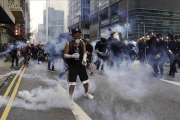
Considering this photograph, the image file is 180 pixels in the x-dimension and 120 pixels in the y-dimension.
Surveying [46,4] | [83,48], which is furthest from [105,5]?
[83,48]

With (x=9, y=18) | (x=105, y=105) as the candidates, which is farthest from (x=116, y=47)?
(x=9, y=18)

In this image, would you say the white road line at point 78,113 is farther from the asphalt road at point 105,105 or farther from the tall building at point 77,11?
the tall building at point 77,11

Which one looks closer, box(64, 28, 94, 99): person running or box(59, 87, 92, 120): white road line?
box(59, 87, 92, 120): white road line

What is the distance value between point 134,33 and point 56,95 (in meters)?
12.1

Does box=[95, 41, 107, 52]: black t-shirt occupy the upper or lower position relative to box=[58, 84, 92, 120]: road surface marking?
upper

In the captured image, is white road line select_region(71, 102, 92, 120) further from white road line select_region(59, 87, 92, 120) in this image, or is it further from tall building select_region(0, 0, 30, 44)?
tall building select_region(0, 0, 30, 44)

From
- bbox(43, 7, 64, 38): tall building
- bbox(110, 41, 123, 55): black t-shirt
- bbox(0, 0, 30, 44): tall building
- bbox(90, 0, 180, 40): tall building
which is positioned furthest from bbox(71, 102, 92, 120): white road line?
bbox(43, 7, 64, 38): tall building

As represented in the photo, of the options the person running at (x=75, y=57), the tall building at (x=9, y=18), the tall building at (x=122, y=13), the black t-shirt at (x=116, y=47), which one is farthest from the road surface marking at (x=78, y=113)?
the tall building at (x=122, y=13)

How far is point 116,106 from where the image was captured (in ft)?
16.1

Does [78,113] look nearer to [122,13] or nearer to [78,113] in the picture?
[78,113]

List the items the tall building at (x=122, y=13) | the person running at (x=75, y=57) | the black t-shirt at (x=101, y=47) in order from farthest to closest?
the tall building at (x=122, y=13)
the black t-shirt at (x=101, y=47)
the person running at (x=75, y=57)

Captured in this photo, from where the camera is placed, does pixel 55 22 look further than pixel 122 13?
Yes

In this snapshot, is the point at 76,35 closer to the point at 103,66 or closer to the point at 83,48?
Answer: the point at 83,48

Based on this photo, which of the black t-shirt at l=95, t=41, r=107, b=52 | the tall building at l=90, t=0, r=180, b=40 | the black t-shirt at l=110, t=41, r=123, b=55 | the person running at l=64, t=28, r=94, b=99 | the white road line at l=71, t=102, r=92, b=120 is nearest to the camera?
the white road line at l=71, t=102, r=92, b=120
